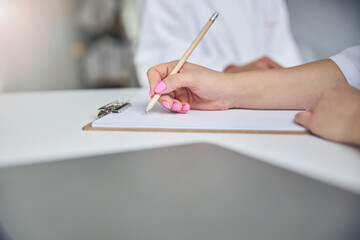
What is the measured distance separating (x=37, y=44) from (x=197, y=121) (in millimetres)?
1761

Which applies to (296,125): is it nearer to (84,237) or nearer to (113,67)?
(84,237)

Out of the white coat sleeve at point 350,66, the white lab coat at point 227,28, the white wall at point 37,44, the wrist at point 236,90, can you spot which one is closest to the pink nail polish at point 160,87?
the wrist at point 236,90

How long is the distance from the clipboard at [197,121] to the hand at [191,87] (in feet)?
0.06

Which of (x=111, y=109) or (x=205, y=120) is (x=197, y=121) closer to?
(x=205, y=120)

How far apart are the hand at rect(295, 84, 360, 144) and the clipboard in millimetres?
16

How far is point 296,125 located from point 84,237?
0.26 metres

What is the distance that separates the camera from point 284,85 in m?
0.46

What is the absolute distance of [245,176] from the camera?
25cm

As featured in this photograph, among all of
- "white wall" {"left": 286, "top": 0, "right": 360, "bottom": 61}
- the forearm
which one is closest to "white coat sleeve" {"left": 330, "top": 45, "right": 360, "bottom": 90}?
the forearm

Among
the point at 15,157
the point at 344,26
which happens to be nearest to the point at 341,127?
the point at 15,157

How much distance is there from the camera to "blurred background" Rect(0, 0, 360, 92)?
943 millimetres

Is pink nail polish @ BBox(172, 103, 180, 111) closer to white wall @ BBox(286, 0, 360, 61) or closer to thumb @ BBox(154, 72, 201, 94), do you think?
thumb @ BBox(154, 72, 201, 94)

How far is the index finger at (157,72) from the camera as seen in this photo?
43 centimetres

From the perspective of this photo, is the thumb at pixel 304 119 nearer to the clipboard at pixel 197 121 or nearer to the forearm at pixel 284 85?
the clipboard at pixel 197 121
